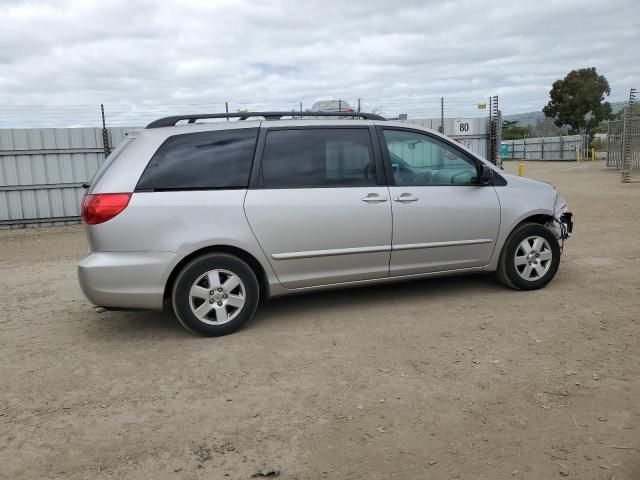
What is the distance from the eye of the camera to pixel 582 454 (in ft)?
9.16

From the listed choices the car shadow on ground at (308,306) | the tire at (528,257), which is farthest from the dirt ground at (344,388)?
the tire at (528,257)

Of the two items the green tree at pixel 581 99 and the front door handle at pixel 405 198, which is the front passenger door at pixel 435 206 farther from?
the green tree at pixel 581 99

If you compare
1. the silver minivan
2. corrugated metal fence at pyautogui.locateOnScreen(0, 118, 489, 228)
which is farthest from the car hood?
corrugated metal fence at pyautogui.locateOnScreen(0, 118, 489, 228)

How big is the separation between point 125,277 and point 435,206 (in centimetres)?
278

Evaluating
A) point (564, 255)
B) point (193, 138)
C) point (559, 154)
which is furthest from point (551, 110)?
point (193, 138)

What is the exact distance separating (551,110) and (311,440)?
62.6 meters

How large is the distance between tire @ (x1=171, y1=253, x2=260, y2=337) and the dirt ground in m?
0.16

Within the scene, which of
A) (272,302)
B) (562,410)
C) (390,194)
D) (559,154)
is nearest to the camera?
(562,410)

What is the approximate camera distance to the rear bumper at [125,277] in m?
4.38

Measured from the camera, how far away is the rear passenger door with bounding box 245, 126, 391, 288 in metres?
4.73

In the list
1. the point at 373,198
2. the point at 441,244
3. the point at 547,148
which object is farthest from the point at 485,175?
the point at 547,148

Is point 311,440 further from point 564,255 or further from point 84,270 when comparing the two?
point 564,255

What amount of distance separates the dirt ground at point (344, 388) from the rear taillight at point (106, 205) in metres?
1.07

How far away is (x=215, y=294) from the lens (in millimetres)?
4570
